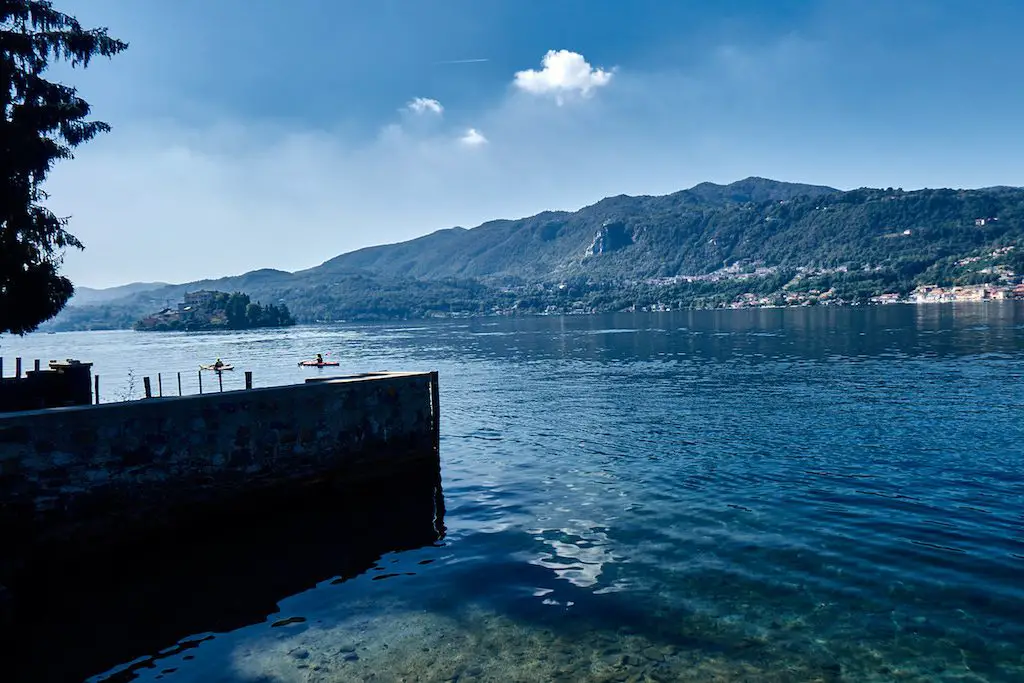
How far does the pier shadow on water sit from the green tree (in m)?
13.3

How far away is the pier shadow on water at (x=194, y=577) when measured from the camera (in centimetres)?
1330

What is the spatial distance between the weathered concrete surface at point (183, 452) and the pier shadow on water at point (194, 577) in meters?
0.75

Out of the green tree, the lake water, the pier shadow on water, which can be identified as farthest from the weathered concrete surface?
the green tree

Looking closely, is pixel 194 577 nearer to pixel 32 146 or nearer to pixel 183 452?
pixel 183 452

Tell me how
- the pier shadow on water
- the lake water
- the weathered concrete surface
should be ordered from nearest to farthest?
the lake water < the pier shadow on water < the weathered concrete surface

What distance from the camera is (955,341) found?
7869 centimetres

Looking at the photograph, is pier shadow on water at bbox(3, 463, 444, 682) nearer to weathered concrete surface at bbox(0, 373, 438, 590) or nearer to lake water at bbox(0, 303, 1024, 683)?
lake water at bbox(0, 303, 1024, 683)

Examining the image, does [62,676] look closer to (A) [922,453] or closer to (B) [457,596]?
(B) [457,596]

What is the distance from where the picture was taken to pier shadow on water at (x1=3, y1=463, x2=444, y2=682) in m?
13.3

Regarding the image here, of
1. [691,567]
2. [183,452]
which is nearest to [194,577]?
[183,452]

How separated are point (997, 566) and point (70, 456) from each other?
23.5 metres

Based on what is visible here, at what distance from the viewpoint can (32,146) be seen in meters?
24.3

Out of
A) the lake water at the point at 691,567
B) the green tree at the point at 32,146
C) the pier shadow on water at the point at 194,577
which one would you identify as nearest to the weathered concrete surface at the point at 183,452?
Result: the pier shadow on water at the point at 194,577

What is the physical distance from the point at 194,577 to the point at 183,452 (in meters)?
4.19
